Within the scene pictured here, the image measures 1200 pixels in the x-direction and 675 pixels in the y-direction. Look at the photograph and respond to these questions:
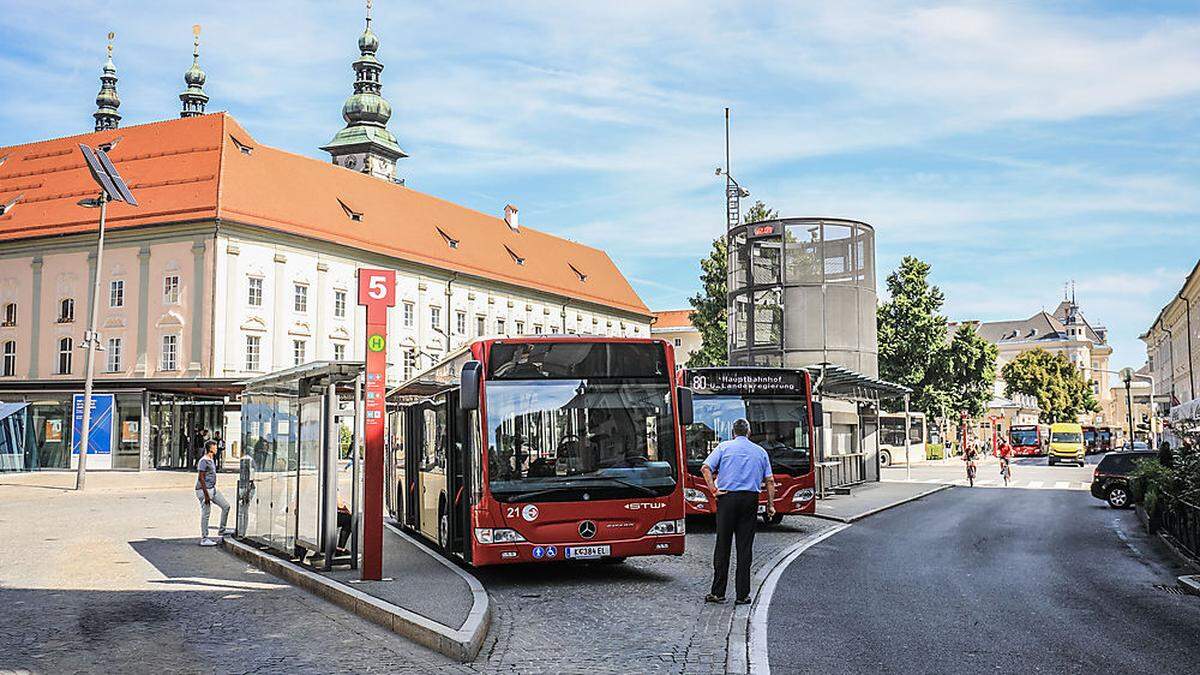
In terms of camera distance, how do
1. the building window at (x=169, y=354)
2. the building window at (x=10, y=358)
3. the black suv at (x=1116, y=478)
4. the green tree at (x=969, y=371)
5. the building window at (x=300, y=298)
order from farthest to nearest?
the green tree at (x=969, y=371) → the building window at (x=10, y=358) → the building window at (x=300, y=298) → the building window at (x=169, y=354) → the black suv at (x=1116, y=478)

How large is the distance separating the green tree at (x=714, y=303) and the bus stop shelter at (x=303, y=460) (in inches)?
1899

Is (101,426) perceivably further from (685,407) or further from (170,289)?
(685,407)

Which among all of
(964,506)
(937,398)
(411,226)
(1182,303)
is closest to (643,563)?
(964,506)

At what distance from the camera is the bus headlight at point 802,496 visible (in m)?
20.8

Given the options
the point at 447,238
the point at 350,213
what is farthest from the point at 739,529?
the point at 447,238

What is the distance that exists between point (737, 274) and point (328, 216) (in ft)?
108

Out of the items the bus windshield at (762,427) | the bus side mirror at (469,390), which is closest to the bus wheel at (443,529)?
the bus side mirror at (469,390)

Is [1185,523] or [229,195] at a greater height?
[229,195]

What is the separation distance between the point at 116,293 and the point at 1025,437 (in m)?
65.1

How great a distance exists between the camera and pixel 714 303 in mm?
65750

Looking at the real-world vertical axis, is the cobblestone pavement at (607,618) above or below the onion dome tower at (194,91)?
below

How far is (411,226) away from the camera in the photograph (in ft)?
252

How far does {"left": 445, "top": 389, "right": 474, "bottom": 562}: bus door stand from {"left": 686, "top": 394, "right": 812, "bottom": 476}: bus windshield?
6.42 meters

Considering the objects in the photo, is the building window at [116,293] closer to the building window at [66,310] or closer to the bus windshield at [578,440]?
the building window at [66,310]
